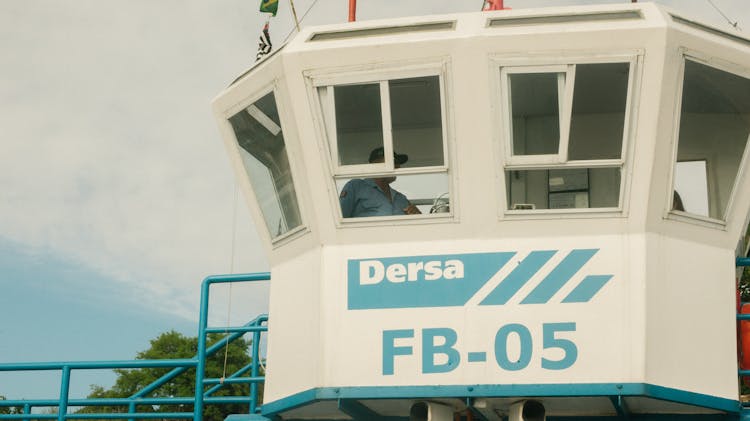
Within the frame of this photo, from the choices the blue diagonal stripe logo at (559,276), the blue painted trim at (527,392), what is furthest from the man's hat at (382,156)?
the blue painted trim at (527,392)

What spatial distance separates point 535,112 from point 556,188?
0.83m

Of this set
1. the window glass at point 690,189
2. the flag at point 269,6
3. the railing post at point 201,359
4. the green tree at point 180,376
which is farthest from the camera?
the green tree at point 180,376

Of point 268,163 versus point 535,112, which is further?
point 268,163

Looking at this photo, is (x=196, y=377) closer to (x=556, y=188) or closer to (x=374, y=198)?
(x=374, y=198)

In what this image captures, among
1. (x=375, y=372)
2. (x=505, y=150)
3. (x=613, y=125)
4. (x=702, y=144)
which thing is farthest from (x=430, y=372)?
(x=702, y=144)

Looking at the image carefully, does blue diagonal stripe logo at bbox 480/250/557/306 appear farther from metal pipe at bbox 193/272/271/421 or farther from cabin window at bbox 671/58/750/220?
metal pipe at bbox 193/272/271/421

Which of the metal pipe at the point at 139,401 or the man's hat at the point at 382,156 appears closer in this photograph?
the man's hat at the point at 382,156

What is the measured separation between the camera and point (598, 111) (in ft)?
27.1

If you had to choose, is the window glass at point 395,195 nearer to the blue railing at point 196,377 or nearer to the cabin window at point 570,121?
the cabin window at point 570,121

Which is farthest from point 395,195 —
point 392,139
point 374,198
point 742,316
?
point 742,316

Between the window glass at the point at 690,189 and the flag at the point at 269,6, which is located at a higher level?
the flag at the point at 269,6

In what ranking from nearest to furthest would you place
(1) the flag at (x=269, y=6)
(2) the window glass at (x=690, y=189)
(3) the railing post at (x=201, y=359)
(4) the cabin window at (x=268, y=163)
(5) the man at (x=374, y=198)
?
(2) the window glass at (x=690, y=189) → (5) the man at (x=374, y=198) → (4) the cabin window at (x=268, y=163) → (3) the railing post at (x=201, y=359) → (1) the flag at (x=269, y=6)

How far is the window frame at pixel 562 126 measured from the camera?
26.2ft

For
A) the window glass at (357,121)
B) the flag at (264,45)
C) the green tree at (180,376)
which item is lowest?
the green tree at (180,376)
